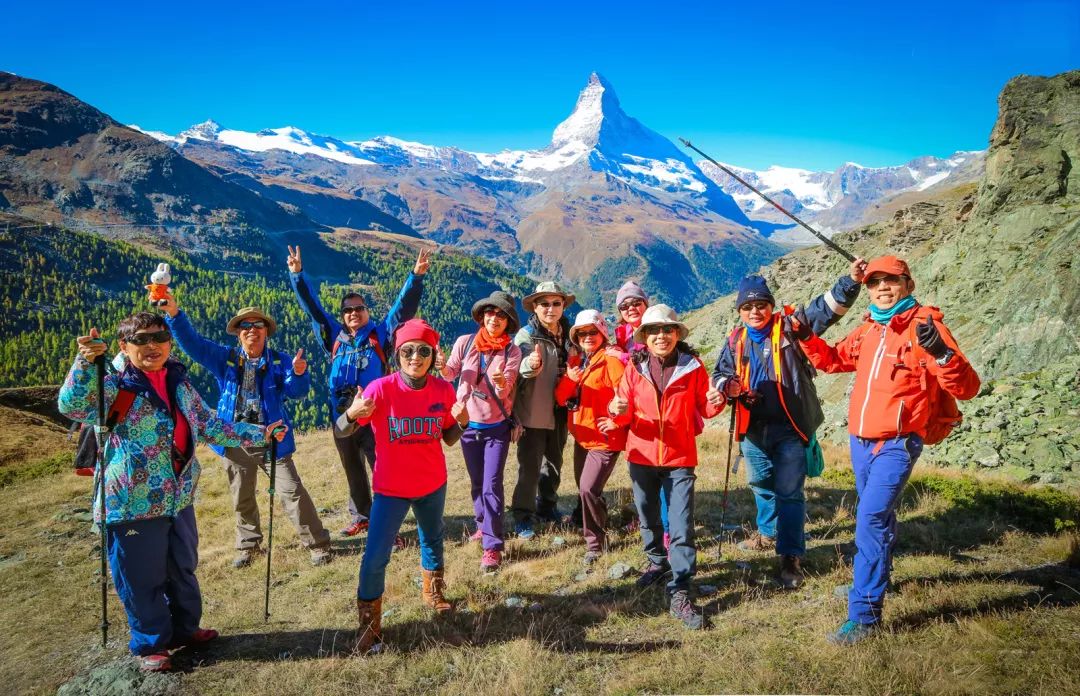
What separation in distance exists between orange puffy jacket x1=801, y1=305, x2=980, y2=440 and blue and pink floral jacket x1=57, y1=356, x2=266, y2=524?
20.9ft

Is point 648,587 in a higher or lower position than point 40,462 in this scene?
higher

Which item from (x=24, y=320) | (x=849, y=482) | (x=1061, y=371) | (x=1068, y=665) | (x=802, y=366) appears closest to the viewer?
(x=1068, y=665)

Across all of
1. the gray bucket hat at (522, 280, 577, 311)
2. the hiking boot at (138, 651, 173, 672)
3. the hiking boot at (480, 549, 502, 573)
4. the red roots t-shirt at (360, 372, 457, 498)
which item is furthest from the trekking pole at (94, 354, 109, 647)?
the gray bucket hat at (522, 280, 577, 311)

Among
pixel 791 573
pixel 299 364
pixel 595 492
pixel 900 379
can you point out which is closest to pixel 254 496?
pixel 299 364

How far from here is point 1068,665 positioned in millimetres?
4316

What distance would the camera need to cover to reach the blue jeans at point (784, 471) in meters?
6.27

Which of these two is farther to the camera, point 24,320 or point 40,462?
point 24,320

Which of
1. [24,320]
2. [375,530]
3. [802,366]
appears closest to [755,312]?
[802,366]

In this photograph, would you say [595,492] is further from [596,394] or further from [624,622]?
[624,622]

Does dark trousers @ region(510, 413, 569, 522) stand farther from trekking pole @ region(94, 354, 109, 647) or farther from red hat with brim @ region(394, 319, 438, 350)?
trekking pole @ region(94, 354, 109, 647)

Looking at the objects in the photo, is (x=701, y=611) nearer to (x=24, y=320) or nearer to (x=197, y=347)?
(x=197, y=347)

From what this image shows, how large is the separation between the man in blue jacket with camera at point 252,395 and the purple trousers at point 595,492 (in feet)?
12.8

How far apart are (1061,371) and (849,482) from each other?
730 cm

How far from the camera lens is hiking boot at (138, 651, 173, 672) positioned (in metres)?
5.00
